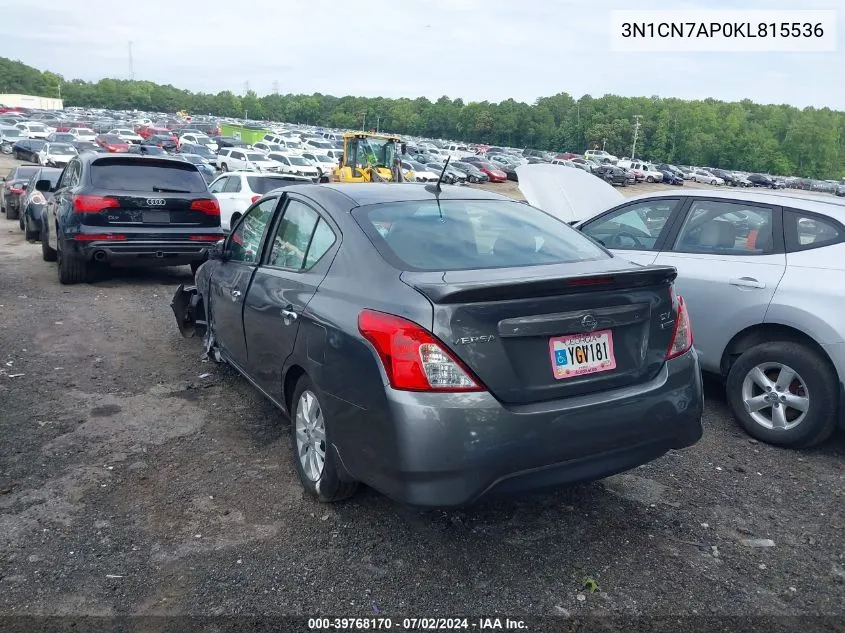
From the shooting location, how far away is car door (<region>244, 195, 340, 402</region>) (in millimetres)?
3800

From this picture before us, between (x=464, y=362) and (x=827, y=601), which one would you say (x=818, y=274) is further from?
(x=464, y=362)

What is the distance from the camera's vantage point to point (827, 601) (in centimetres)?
309

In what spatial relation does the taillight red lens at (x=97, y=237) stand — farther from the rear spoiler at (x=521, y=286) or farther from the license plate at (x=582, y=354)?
the license plate at (x=582, y=354)

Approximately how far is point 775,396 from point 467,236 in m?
2.52

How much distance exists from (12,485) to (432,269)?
2.59 metres

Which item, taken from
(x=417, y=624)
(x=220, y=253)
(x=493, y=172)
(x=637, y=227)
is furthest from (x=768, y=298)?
(x=493, y=172)

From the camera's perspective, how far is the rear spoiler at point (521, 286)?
2955mm

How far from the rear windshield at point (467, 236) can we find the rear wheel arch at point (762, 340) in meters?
1.66

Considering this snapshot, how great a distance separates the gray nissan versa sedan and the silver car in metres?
1.50

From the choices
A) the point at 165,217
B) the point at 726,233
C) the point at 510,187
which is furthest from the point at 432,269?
the point at 510,187

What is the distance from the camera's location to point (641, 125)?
118312 millimetres

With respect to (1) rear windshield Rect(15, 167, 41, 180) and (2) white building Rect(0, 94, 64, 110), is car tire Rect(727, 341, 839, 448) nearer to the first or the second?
(1) rear windshield Rect(15, 167, 41, 180)

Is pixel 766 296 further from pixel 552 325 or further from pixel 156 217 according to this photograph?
pixel 156 217

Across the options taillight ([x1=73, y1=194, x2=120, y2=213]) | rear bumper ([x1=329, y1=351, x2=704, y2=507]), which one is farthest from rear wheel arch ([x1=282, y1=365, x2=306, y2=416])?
taillight ([x1=73, y1=194, x2=120, y2=213])
